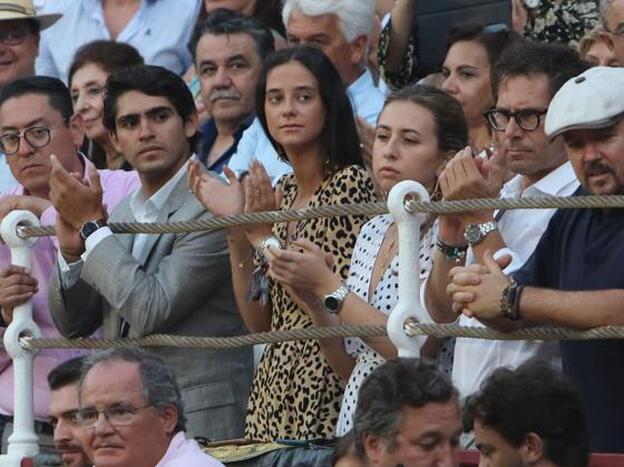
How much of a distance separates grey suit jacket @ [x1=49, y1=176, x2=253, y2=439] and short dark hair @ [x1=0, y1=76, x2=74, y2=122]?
1187mm

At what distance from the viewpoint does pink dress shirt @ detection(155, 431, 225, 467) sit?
7152 mm

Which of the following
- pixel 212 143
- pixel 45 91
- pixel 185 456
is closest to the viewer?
pixel 185 456

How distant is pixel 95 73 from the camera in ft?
36.0

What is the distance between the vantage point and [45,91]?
9.45 meters

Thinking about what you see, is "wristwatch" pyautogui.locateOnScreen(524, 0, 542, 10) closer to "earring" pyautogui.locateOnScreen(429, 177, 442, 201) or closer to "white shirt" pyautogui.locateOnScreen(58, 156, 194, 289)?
"white shirt" pyautogui.locateOnScreen(58, 156, 194, 289)

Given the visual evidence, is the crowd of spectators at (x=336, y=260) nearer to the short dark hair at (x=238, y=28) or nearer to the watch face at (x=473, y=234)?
the watch face at (x=473, y=234)

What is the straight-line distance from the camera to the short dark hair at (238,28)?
10.2m

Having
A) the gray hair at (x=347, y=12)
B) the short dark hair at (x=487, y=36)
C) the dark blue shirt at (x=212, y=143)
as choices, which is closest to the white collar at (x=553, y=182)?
the short dark hair at (x=487, y=36)

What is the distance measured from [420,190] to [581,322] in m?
0.82

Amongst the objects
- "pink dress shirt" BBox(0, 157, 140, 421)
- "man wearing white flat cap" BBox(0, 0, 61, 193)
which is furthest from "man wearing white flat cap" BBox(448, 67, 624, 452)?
"man wearing white flat cap" BBox(0, 0, 61, 193)

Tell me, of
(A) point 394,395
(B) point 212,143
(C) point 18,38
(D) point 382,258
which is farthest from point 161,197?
(C) point 18,38

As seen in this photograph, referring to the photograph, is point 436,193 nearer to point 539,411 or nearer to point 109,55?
point 539,411

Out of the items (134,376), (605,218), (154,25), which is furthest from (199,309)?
(154,25)

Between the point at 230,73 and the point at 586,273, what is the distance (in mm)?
3737
